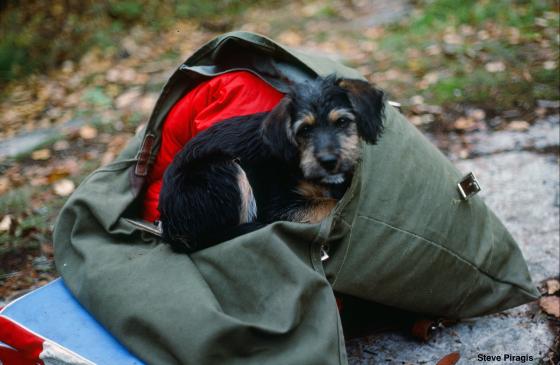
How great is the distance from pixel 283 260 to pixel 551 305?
1.88 metres

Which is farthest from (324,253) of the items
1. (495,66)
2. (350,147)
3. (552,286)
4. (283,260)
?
(495,66)

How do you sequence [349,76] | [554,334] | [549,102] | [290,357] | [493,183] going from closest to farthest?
[290,357], [554,334], [349,76], [493,183], [549,102]

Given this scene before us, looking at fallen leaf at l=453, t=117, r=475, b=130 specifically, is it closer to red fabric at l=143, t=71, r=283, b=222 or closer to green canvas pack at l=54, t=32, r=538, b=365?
green canvas pack at l=54, t=32, r=538, b=365

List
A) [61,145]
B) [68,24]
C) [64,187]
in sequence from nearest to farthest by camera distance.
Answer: [64,187] → [61,145] → [68,24]

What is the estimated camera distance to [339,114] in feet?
9.73

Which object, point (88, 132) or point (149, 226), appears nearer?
point (149, 226)

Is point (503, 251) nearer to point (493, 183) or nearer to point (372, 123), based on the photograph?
point (372, 123)

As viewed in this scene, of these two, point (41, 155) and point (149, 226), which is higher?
point (149, 226)

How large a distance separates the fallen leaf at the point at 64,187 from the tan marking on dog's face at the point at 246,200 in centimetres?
242

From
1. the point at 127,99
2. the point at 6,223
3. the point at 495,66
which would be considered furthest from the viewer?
the point at 127,99

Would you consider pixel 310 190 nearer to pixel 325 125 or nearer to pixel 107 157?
pixel 325 125

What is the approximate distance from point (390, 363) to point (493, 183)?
2086 millimetres

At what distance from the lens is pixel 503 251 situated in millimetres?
3172

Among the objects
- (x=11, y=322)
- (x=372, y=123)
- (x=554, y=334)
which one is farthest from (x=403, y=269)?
(x=11, y=322)
